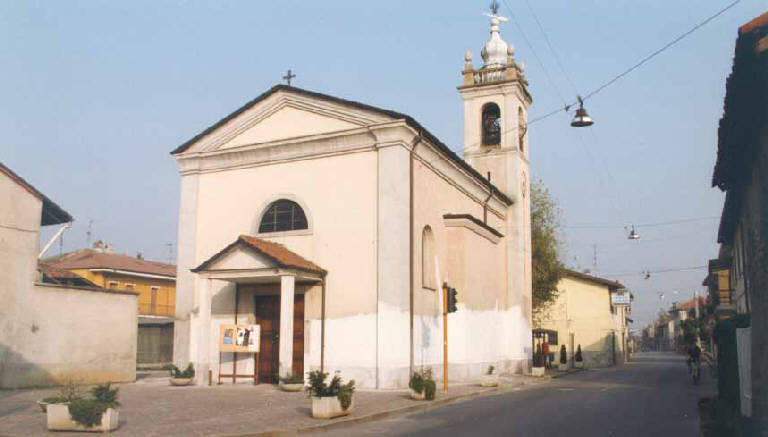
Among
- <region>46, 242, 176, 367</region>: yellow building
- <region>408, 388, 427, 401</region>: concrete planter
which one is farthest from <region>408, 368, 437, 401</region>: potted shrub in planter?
<region>46, 242, 176, 367</region>: yellow building

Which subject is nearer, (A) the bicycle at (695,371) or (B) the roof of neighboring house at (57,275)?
(B) the roof of neighboring house at (57,275)

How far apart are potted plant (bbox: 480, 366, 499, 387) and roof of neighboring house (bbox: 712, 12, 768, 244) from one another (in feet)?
36.8

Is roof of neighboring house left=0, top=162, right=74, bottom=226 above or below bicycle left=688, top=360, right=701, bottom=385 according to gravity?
above

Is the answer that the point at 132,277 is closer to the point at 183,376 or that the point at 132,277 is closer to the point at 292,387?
the point at 183,376

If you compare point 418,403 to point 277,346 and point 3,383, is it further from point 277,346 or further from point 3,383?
point 3,383

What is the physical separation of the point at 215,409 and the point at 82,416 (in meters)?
3.32

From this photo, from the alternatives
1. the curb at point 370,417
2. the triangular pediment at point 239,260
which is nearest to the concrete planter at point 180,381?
the triangular pediment at point 239,260

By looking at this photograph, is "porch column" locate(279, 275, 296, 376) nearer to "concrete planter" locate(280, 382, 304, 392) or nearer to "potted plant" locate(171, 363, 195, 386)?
"concrete planter" locate(280, 382, 304, 392)

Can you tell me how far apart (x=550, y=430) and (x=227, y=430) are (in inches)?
204

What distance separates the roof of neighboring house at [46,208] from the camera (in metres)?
18.9

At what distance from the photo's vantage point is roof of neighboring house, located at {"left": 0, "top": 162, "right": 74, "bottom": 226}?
62.0 feet

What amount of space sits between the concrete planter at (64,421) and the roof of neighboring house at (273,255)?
7.49m

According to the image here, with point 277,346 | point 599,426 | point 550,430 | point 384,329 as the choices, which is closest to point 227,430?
point 550,430

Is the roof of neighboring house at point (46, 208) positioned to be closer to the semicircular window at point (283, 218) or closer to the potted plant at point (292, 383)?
the semicircular window at point (283, 218)
